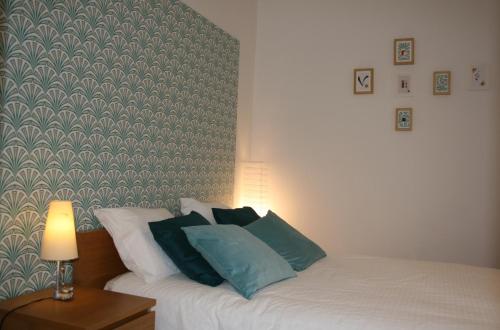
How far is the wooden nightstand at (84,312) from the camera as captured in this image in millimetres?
1526

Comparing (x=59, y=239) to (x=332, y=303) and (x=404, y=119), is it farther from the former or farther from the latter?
(x=404, y=119)

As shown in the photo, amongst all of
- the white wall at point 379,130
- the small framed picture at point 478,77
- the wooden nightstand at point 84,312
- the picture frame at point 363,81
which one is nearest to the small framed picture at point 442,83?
the white wall at point 379,130

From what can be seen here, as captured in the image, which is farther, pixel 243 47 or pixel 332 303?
pixel 243 47

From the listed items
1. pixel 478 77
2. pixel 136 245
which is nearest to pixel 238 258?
pixel 136 245

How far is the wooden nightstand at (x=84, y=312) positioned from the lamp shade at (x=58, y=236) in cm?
19

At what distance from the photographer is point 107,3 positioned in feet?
7.42

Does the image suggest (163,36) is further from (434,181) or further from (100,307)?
(434,181)

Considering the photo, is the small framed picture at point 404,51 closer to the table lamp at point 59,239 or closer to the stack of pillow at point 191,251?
the stack of pillow at point 191,251

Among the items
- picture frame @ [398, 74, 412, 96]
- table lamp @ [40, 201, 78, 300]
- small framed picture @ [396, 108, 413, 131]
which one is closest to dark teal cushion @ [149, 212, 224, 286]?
table lamp @ [40, 201, 78, 300]

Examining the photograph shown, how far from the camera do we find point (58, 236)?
5.59 feet

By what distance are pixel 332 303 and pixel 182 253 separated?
0.75 meters

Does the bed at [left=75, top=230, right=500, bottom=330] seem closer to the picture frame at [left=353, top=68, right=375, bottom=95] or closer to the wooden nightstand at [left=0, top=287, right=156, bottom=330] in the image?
the wooden nightstand at [left=0, top=287, right=156, bottom=330]

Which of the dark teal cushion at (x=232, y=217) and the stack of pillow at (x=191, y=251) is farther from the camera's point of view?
the dark teal cushion at (x=232, y=217)

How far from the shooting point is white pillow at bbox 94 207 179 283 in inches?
83.2
